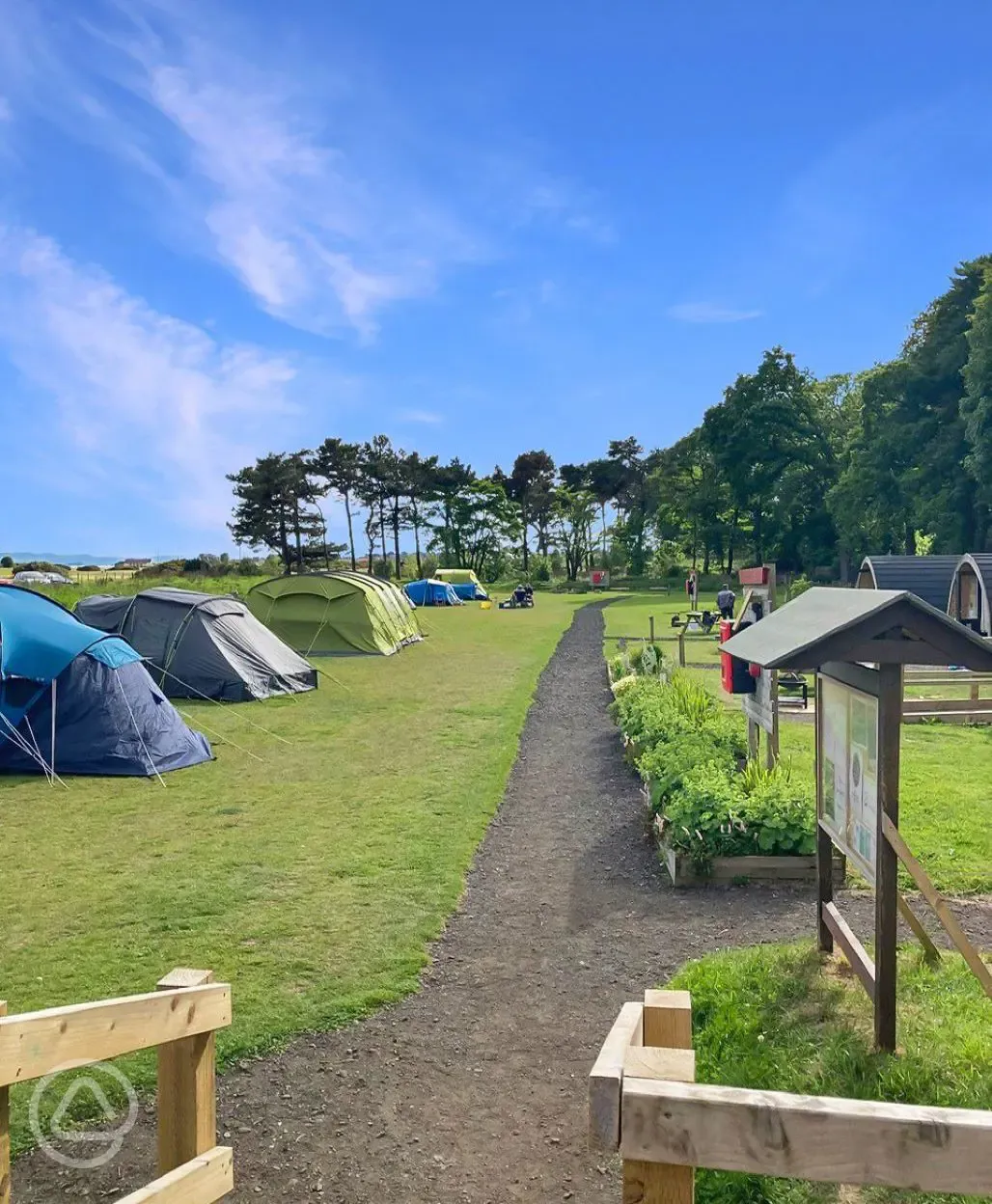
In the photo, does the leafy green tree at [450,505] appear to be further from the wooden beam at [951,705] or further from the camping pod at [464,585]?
the wooden beam at [951,705]

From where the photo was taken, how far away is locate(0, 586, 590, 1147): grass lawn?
5047 millimetres

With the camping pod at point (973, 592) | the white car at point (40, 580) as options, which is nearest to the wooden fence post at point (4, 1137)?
the camping pod at point (973, 592)

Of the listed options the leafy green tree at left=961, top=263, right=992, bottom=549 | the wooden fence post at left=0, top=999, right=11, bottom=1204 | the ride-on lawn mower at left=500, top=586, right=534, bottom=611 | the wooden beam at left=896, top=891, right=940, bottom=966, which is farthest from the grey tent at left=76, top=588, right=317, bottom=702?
the ride-on lawn mower at left=500, top=586, right=534, bottom=611

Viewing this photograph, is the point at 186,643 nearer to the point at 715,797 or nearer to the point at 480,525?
the point at 715,797

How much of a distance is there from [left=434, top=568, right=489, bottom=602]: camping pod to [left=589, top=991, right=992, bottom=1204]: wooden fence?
4853cm

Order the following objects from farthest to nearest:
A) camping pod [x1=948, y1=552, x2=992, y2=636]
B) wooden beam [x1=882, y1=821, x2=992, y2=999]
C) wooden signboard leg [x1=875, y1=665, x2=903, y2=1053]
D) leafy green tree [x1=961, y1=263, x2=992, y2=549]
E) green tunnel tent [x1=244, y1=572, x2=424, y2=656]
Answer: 1. leafy green tree [x1=961, y1=263, x2=992, y2=549]
2. green tunnel tent [x1=244, y1=572, x2=424, y2=656]
3. camping pod [x1=948, y1=552, x2=992, y2=636]
4. wooden signboard leg [x1=875, y1=665, x2=903, y2=1053]
5. wooden beam [x1=882, y1=821, x2=992, y2=999]

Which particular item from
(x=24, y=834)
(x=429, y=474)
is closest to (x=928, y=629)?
(x=24, y=834)

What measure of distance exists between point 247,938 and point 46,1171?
2.11 metres

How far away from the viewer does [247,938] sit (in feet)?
18.5

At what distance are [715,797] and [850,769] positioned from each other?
8.43 ft

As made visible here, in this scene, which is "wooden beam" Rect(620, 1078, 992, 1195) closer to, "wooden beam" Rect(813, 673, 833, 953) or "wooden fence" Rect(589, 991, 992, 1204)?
"wooden fence" Rect(589, 991, 992, 1204)

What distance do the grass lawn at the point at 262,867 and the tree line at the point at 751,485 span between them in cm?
2894

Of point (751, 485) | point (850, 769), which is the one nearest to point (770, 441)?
point (751, 485)

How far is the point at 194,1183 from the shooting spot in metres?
2.45
